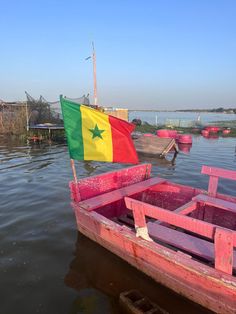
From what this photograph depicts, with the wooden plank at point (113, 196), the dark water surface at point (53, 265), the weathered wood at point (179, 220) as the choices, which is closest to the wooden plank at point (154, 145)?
the dark water surface at point (53, 265)

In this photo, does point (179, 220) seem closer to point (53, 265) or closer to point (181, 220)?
point (181, 220)

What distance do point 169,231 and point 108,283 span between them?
58.6 inches

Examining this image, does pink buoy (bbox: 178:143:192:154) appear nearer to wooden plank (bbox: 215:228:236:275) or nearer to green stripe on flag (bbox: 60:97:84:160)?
green stripe on flag (bbox: 60:97:84:160)

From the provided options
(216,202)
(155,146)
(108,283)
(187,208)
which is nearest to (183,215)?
(187,208)

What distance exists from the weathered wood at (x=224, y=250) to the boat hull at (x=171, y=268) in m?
0.11

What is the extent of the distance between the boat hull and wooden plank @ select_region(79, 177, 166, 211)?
231 millimetres

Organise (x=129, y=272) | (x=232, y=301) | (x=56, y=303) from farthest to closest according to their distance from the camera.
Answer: (x=129, y=272)
(x=56, y=303)
(x=232, y=301)

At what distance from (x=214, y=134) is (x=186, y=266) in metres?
32.1

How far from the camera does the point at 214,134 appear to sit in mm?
33562

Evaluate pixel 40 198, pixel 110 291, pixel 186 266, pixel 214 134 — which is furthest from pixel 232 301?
pixel 214 134

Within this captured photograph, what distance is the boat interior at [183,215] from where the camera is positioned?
146 inches

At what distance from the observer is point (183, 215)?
13.8 ft

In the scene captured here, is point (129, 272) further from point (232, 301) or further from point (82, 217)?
point (232, 301)

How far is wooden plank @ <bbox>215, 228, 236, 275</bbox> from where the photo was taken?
3.47 meters
